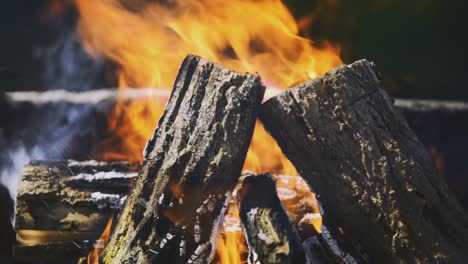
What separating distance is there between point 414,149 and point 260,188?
636 millimetres

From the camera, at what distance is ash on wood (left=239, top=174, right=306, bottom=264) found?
65.1 inches

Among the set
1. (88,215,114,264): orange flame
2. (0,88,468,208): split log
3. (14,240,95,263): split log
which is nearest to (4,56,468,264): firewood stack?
(88,215,114,264): orange flame

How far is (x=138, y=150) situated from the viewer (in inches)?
110

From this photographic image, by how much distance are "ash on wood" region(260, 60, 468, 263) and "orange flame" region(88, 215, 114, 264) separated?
0.86 meters

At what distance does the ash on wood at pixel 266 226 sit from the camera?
165 centimetres

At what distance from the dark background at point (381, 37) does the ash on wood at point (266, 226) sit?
181 cm

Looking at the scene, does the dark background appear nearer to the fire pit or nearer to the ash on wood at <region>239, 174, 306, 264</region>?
the fire pit

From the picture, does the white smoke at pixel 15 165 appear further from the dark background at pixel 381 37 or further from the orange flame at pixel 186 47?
the dark background at pixel 381 37

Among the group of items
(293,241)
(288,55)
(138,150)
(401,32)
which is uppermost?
(401,32)

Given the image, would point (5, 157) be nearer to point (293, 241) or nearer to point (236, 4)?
point (236, 4)

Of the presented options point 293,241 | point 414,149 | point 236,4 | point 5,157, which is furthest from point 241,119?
point 5,157

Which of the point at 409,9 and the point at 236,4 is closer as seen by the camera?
the point at 236,4

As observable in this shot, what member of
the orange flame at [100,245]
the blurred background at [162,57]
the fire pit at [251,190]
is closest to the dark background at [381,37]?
the blurred background at [162,57]

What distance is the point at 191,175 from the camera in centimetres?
169
